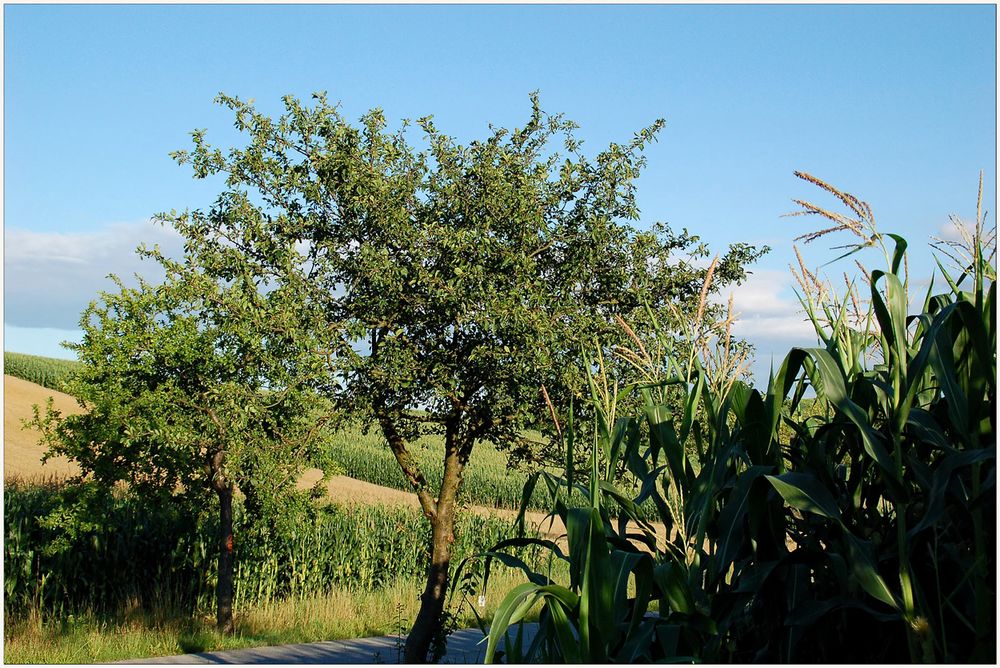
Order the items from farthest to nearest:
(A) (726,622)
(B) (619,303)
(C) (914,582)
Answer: (B) (619,303)
(A) (726,622)
(C) (914,582)

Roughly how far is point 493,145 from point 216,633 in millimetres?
6665

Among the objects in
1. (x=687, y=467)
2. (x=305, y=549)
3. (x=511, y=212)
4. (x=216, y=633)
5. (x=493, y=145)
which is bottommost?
(x=216, y=633)

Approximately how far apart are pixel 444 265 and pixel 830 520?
15.9ft

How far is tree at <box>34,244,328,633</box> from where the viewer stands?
7988mm

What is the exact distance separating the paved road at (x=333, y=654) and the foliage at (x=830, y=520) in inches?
244

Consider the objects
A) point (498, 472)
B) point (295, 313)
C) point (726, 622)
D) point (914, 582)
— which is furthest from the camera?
point (498, 472)

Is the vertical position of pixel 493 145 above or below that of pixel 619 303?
above

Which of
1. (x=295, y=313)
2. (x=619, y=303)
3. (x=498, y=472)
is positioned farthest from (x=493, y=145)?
(x=498, y=472)

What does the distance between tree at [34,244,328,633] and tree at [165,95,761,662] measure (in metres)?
0.41

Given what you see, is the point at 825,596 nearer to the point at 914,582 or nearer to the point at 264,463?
the point at 914,582

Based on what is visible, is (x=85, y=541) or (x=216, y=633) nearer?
(x=216, y=633)

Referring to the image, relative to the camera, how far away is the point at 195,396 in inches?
379

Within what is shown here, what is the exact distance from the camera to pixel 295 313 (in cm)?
796

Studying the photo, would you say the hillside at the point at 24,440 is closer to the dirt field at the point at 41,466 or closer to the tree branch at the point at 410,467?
the dirt field at the point at 41,466
